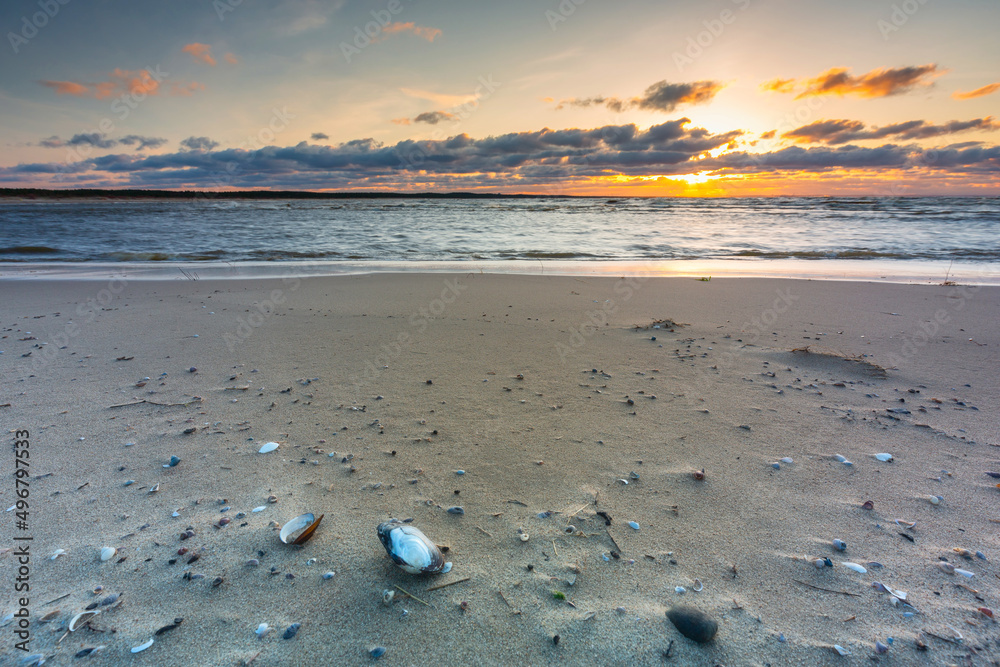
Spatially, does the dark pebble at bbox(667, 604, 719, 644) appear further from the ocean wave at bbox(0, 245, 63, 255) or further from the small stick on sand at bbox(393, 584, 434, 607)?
the ocean wave at bbox(0, 245, 63, 255)

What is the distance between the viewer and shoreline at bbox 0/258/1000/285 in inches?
319

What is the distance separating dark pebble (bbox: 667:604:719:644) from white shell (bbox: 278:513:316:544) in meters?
1.51

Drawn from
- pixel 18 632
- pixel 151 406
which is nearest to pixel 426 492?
pixel 18 632

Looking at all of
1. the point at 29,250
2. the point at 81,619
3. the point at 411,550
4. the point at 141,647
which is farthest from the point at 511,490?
the point at 29,250

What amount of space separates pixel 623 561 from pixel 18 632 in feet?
7.15

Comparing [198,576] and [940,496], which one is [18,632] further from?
[940,496]

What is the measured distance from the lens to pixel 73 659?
Answer: 1420 mm

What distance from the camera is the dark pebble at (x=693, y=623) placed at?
1.50 m

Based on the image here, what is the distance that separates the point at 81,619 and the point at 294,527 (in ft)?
2.30

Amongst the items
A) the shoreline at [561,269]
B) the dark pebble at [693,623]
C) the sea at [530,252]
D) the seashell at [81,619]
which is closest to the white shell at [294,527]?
the seashell at [81,619]

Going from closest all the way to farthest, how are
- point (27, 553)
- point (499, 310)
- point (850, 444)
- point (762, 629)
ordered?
1. point (762, 629)
2. point (27, 553)
3. point (850, 444)
4. point (499, 310)

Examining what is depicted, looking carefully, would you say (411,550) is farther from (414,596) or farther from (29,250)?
(29,250)


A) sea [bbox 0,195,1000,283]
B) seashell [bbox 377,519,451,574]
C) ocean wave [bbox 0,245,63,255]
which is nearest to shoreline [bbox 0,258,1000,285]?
sea [bbox 0,195,1000,283]

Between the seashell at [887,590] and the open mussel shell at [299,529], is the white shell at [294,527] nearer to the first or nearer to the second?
the open mussel shell at [299,529]
